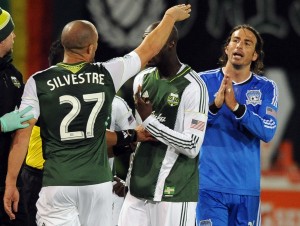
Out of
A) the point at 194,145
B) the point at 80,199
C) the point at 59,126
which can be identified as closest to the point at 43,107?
the point at 59,126

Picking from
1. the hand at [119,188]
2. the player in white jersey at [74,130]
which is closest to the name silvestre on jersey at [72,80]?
the player in white jersey at [74,130]

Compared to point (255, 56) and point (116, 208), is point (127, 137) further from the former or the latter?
point (116, 208)

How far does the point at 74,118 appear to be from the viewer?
517cm

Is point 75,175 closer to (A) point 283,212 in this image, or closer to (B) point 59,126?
(B) point 59,126

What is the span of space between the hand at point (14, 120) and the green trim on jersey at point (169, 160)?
882 millimetres

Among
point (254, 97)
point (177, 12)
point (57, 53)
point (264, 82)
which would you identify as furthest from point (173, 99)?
point (57, 53)

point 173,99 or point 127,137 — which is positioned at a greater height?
point 173,99

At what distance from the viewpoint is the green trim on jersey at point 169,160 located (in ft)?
18.8

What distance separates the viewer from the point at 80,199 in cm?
523

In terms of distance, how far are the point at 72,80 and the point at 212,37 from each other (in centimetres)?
407

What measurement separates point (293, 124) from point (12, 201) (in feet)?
14.7

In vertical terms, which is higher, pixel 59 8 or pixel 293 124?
pixel 59 8

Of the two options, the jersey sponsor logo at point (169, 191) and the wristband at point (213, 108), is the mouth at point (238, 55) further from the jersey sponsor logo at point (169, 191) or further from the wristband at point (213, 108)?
the jersey sponsor logo at point (169, 191)

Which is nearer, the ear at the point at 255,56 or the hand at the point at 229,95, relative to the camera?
the hand at the point at 229,95
